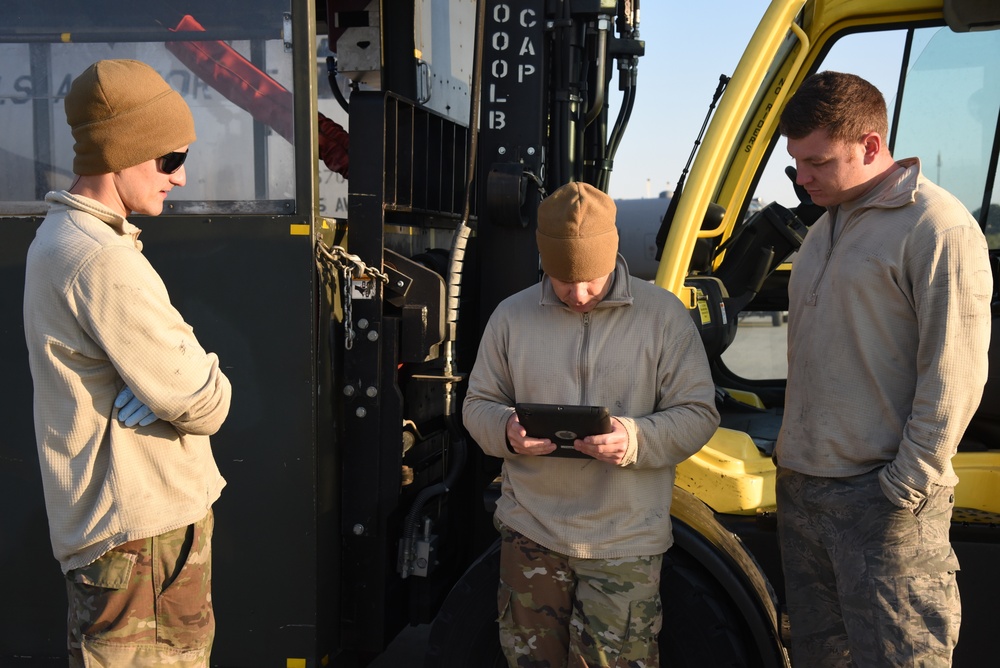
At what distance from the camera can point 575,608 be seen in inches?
102

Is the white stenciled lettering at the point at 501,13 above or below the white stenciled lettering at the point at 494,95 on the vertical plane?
above

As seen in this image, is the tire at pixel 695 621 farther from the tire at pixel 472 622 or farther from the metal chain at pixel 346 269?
the metal chain at pixel 346 269

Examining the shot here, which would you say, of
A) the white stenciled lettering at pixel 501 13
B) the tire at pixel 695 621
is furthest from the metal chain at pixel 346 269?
the tire at pixel 695 621

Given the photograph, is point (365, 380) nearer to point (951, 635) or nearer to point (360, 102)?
point (360, 102)

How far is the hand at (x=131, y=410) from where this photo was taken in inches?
81.8

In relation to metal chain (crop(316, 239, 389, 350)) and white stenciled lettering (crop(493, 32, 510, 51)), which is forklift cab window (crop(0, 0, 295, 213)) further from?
white stenciled lettering (crop(493, 32, 510, 51))

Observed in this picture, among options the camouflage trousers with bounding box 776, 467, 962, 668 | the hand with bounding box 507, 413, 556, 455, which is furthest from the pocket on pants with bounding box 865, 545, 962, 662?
the hand with bounding box 507, 413, 556, 455

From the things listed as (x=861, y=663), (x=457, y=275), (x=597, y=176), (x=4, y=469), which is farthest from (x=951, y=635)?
(x=4, y=469)

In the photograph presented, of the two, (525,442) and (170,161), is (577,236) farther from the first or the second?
(170,161)

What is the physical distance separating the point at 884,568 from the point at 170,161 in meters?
1.99

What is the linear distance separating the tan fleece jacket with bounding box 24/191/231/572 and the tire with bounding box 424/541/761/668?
3.60 feet

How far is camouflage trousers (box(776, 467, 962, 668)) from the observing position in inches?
92.8

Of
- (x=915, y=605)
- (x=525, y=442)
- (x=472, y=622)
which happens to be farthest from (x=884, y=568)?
(x=472, y=622)

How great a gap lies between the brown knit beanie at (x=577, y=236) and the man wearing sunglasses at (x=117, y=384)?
35.2 inches
